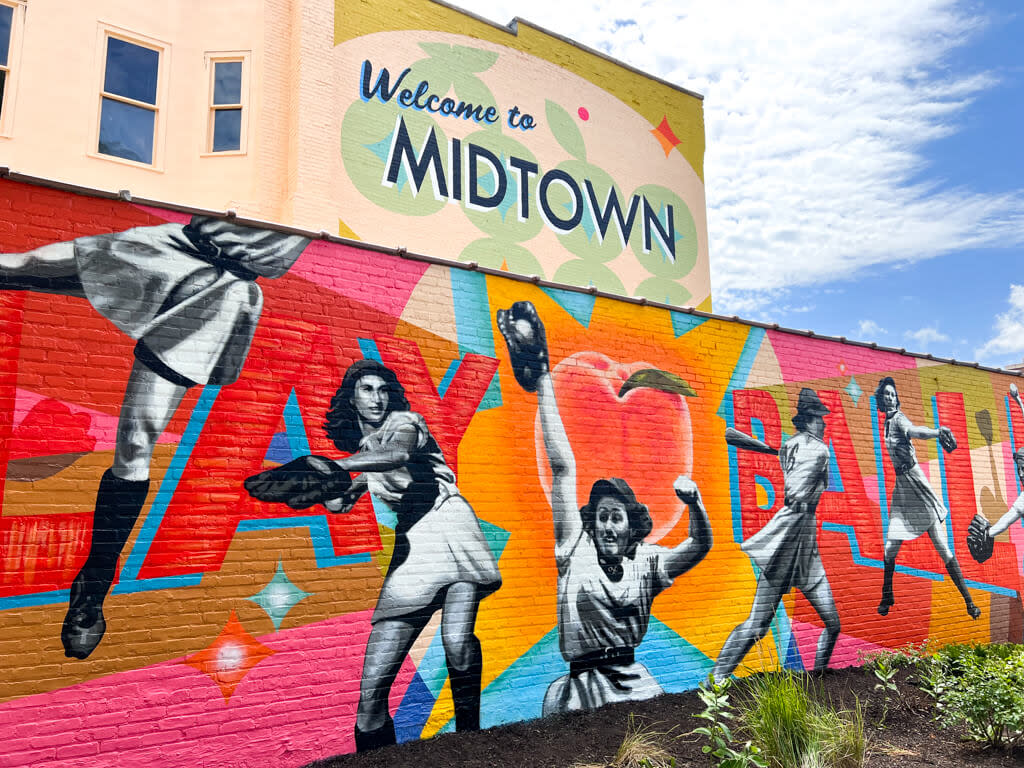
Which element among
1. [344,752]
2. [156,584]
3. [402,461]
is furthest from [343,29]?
[344,752]

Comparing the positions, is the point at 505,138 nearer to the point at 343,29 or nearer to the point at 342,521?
the point at 343,29

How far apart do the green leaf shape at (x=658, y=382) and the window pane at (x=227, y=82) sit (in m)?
6.66

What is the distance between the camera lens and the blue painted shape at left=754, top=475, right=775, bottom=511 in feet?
28.0

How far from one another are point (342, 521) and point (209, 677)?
139 cm

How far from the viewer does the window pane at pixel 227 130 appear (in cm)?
1020

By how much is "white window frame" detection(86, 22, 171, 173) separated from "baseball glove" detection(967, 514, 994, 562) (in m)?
11.9

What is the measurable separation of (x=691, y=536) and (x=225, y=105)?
26.7ft

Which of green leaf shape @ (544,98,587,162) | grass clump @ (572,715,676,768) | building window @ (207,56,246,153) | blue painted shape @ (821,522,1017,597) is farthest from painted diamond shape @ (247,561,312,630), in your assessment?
green leaf shape @ (544,98,587,162)

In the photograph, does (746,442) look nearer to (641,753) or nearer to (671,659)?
(671,659)

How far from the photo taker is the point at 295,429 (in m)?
5.81

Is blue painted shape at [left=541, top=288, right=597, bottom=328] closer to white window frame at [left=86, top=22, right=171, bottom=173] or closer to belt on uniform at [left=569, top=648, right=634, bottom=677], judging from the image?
belt on uniform at [left=569, top=648, right=634, bottom=677]

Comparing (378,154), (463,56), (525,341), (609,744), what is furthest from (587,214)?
(609,744)

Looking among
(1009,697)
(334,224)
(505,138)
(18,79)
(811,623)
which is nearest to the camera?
(1009,697)

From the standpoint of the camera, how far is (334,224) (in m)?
10.1
